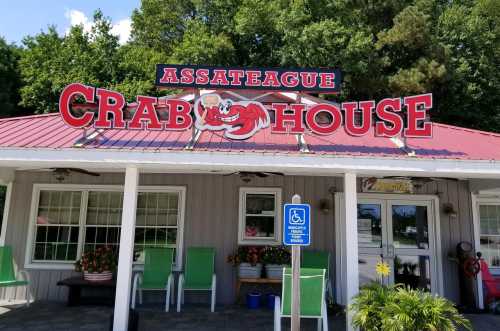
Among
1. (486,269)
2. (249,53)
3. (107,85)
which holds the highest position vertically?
(249,53)

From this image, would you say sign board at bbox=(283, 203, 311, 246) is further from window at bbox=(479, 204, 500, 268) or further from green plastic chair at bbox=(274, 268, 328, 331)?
window at bbox=(479, 204, 500, 268)

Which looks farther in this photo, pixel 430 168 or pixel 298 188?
pixel 298 188

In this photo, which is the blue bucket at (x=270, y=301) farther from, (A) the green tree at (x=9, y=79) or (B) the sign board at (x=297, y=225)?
(A) the green tree at (x=9, y=79)

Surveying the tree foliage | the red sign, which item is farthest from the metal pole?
the tree foliage

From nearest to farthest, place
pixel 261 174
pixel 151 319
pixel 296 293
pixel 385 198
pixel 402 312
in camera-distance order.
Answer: pixel 296 293
pixel 402 312
pixel 151 319
pixel 261 174
pixel 385 198

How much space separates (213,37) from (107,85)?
6071 mm

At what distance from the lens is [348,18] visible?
19.9 metres

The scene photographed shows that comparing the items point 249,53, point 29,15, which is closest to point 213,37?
point 249,53

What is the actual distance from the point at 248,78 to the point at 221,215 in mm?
2901

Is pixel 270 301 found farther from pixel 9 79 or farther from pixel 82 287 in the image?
pixel 9 79

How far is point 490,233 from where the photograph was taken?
28.8 feet

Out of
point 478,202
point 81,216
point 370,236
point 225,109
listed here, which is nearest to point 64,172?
point 81,216

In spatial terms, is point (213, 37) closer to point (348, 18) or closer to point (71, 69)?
point (348, 18)

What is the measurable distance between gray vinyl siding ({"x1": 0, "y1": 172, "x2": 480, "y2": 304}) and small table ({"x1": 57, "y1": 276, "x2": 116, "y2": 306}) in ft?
2.06
